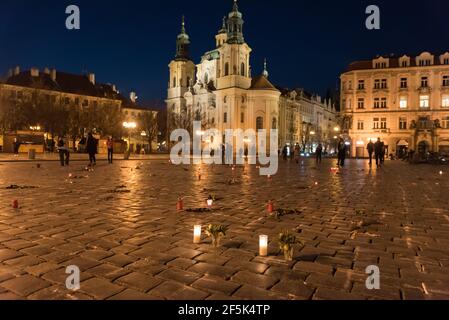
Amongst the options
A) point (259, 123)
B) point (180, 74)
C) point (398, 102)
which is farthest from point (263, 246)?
point (180, 74)

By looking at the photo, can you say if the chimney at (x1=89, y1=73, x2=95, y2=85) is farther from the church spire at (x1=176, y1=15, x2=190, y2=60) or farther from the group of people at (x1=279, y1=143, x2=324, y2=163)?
the group of people at (x1=279, y1=143, x2=324, y2=163)

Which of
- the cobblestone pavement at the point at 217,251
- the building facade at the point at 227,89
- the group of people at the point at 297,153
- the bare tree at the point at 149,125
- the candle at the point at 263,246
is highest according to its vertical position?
the building facade at the point at 227,89

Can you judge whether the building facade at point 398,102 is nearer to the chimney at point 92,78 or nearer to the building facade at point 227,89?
the building facade at point 227,89

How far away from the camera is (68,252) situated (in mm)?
5035

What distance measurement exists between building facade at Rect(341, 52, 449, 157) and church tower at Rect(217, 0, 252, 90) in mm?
25245

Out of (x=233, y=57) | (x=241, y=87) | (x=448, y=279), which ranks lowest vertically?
(x=448, y=279)

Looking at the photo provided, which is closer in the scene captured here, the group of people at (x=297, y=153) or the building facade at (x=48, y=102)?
the group of people at (x=297, y=153)

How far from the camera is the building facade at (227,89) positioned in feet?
287

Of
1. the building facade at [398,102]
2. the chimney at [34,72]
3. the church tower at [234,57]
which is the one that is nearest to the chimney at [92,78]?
the chimney at [34,72]

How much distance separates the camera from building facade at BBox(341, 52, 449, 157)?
65062 millimetres

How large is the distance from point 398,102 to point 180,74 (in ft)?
181
